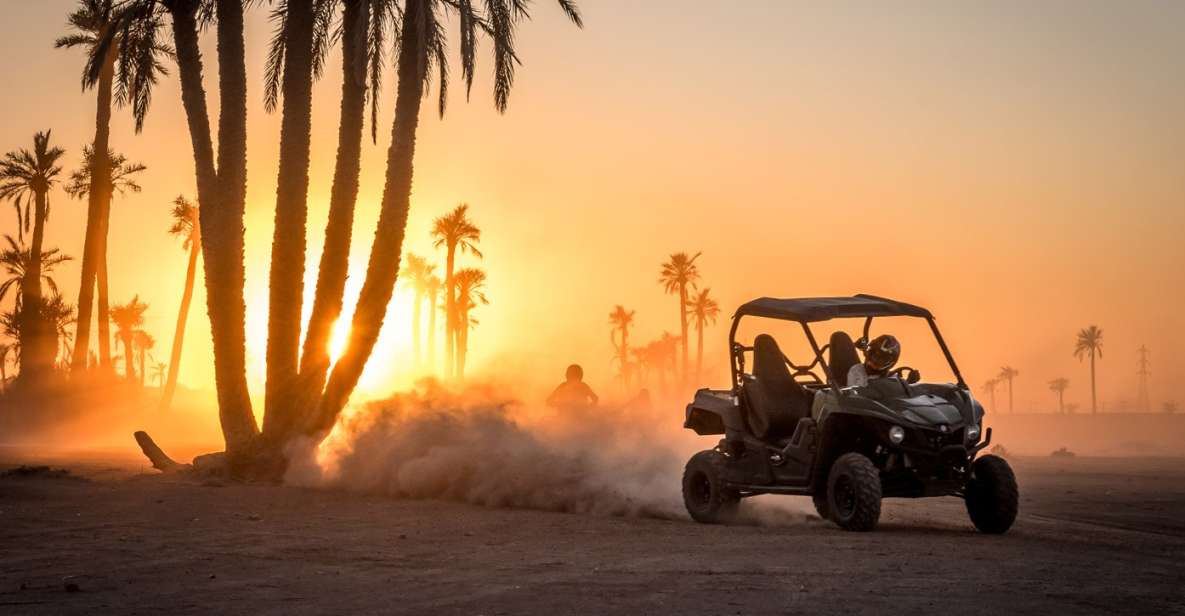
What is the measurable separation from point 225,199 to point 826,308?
11532 mm

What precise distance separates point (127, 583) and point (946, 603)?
599 cm

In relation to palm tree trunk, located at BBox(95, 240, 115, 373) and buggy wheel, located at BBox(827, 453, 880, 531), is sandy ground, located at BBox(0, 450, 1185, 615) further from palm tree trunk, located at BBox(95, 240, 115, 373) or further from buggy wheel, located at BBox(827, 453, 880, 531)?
palm tree trunk, located at BBox(95, 240, 115, 373)

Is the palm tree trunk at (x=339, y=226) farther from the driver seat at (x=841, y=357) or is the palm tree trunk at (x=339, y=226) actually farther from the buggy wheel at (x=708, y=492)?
the driver seat at (x=841, y=357)

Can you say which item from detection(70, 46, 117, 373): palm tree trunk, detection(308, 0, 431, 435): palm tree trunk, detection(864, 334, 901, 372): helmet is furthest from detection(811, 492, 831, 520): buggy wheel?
detection(70, 46, 117, 373): palm tree trunk

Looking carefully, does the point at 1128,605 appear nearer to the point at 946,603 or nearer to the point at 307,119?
the point at 946,603

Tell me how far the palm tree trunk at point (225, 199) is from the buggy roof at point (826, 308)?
32.7 feet

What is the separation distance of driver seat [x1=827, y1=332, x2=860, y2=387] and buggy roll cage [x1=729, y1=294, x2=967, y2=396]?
0.08m

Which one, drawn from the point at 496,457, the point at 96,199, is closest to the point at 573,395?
the point at 496,457

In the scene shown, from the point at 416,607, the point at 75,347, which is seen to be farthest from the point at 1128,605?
the point at 75,347

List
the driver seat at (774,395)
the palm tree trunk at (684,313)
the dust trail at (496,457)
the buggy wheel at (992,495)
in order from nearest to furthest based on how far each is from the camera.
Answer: the buggy wheel at (992,495), the driver seat at (774,395), the dust trail at (496,457), the palm tree trunk at (684,313)

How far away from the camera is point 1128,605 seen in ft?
29.5

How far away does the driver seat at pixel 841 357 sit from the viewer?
48.1 feet

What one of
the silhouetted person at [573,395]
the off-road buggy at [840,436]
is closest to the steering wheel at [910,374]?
the off-road buggy at [840,436]

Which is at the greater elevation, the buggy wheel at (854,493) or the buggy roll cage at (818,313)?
the buggy roll cage at (818,313)
